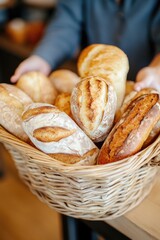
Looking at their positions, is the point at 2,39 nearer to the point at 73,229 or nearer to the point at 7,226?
the point at 7,226

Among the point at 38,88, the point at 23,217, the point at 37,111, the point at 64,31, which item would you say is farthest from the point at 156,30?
the point at 23,217

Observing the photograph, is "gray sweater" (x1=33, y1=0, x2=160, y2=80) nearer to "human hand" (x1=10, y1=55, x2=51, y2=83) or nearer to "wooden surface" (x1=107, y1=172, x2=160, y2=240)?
"human hand" (x1=10, y1=55, x2=51, y2=83)

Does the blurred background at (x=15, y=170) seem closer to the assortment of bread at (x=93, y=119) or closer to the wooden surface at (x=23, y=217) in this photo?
the wooden surface at (x=23, y=217)

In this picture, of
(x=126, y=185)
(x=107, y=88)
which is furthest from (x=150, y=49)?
(x=126, y=185)

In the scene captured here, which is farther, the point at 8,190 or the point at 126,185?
the point at 8,190

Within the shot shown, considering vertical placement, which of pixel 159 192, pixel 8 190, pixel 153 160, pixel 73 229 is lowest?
pixel 8 190

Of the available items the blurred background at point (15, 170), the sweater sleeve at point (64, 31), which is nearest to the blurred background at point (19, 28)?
the blurred background at point (15, 170)

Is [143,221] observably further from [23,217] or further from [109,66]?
[23,217]
